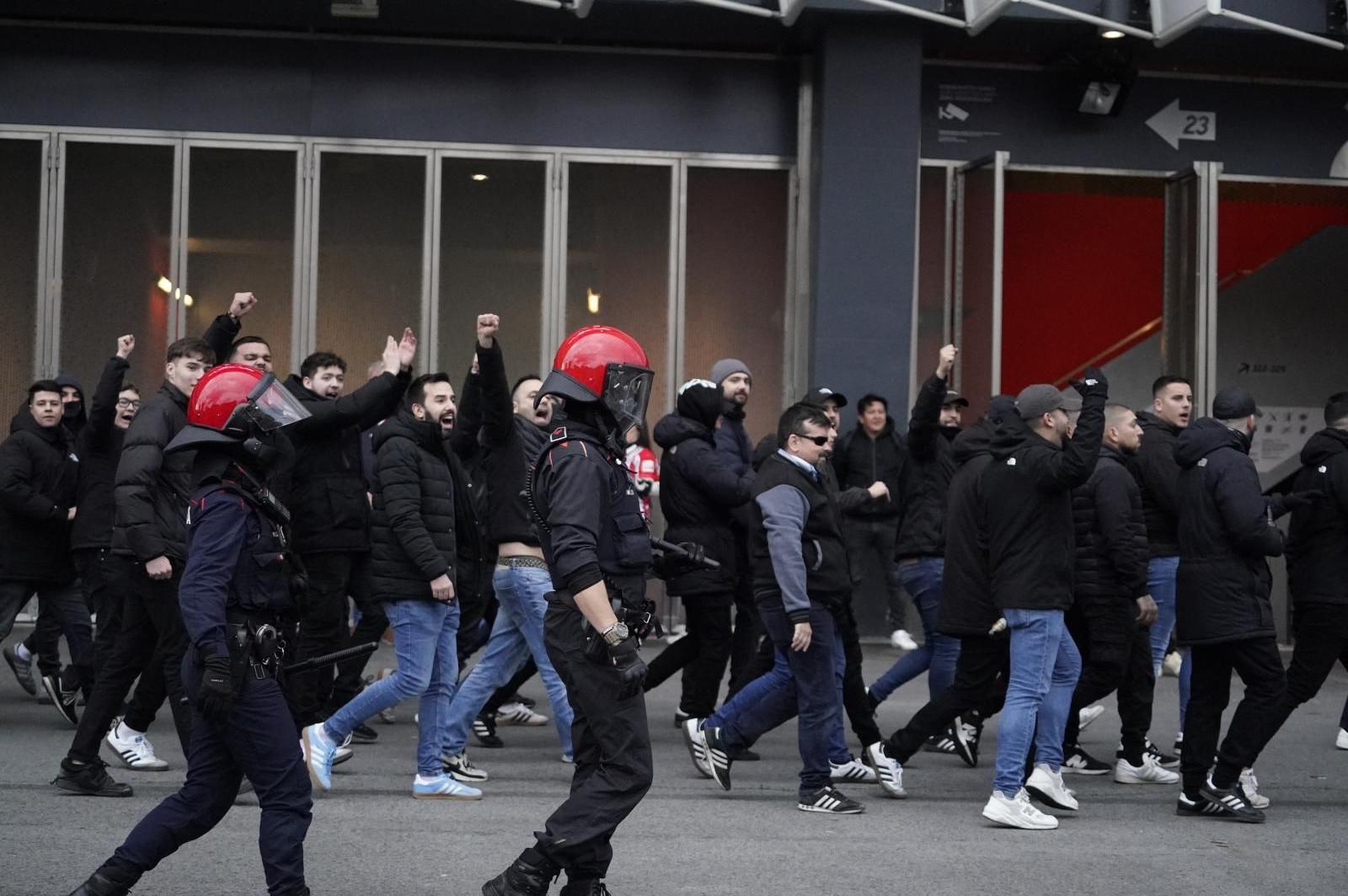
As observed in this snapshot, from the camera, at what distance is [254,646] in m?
5.47

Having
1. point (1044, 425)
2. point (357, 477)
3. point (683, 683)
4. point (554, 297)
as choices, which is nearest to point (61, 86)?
point (554, 297)

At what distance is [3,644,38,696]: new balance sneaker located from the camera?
34.6 ft

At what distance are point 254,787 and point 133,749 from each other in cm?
303

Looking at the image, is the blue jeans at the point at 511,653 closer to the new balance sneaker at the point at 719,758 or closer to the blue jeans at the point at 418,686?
the blue jeans at the point at 418,686

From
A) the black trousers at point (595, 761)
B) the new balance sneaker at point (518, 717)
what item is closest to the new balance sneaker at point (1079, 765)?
the new balance sneaker at point (518, 717)

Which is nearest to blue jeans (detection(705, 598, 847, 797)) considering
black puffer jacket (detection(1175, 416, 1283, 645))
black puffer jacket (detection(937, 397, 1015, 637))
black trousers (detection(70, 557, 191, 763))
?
black puffer jacket (detection(937, 397, 1015, 637))

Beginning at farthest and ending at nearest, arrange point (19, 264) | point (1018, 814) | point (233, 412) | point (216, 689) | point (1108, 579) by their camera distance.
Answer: point (19, 264)
point (1108, 579)
point (1018, 814)
point (233, 412)
point (216, 689)

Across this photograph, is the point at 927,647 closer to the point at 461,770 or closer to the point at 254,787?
the point at 461,770

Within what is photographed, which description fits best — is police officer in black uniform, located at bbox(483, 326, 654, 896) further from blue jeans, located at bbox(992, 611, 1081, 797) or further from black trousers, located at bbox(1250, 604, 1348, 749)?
black trousers, located at bbox(1250, 604, 1348, 749)

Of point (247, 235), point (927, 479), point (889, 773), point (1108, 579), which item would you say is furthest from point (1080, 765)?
point (247, 235)

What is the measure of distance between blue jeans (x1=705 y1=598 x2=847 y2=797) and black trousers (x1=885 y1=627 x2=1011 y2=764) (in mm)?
342

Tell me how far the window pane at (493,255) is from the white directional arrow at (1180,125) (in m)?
5.52

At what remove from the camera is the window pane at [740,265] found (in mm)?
14531

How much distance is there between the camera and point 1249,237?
1544 cm
